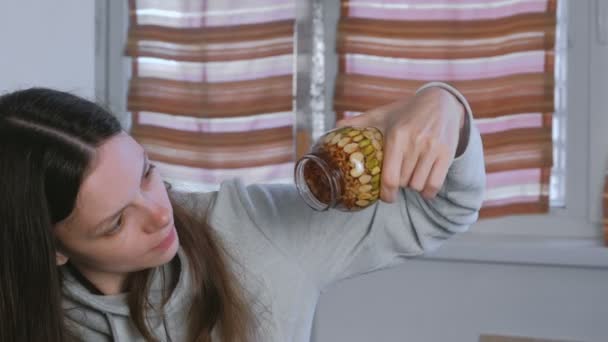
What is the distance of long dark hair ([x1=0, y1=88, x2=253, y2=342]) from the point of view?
932 millimetres

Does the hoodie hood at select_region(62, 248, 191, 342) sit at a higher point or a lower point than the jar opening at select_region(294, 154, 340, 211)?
lower

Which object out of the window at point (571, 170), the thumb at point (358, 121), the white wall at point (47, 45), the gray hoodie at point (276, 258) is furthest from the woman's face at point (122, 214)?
the window at point (571, 170)

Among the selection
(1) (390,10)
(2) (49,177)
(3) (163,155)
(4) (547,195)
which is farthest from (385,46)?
(2) (49,177)

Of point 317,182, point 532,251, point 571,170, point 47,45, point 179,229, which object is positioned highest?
point 47,45

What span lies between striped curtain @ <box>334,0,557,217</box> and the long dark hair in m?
1.43

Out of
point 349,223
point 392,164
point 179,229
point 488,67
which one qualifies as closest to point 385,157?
point 392,164

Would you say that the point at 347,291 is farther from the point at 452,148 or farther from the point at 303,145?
the point at 452,148

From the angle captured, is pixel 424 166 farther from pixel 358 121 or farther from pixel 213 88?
pixel 213 88

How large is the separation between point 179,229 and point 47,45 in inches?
21.1

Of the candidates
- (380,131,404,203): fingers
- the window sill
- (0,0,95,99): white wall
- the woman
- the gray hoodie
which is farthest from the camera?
the window sill

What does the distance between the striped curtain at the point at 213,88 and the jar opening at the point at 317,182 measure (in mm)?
1677

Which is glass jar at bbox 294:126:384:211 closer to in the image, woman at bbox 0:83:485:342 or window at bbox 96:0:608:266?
woman at bbox 0:83:485:342

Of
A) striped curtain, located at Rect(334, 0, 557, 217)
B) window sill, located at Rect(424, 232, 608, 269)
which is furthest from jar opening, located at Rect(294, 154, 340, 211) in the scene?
striped curtain, located at Rect(334, 0, 557, 217)

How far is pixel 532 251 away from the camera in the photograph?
2188 mm
